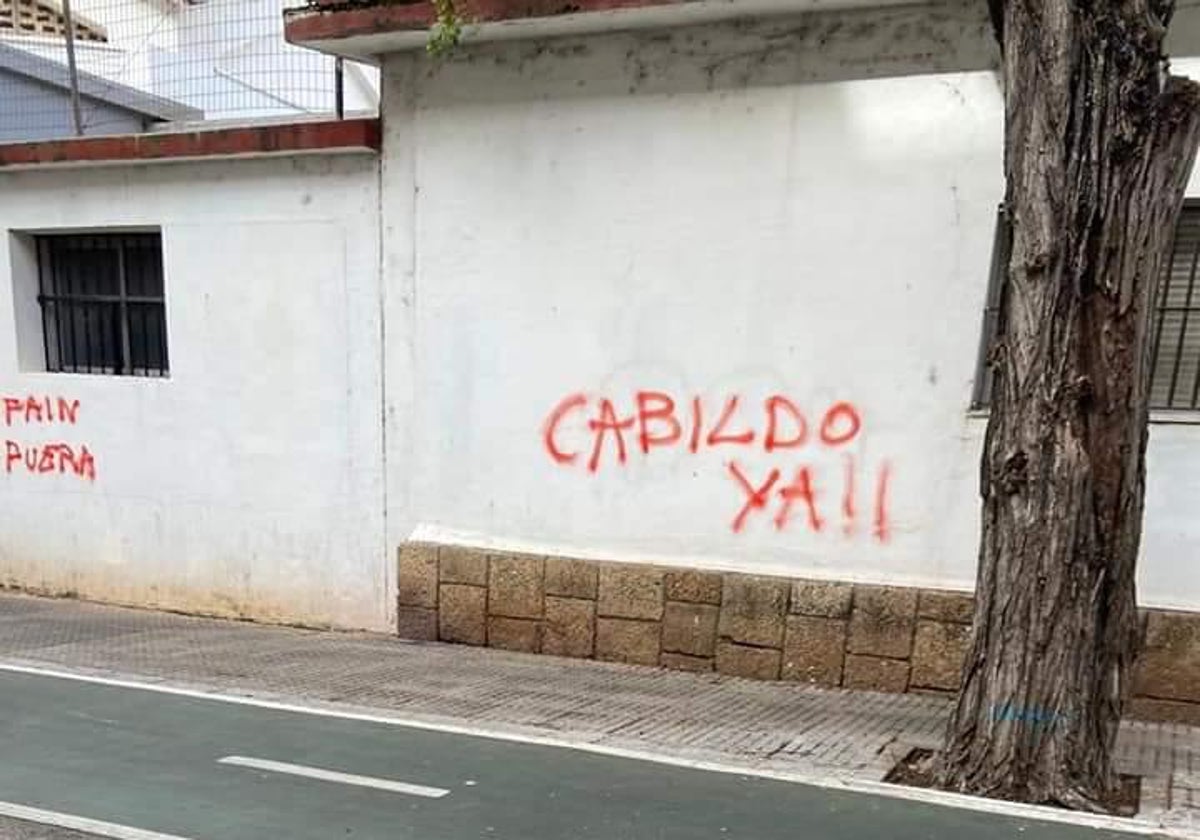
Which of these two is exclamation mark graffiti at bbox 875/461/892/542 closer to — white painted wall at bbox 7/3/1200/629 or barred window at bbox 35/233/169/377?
white painted wall at bbox 7/3/1200/629

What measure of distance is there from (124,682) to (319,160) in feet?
12.3

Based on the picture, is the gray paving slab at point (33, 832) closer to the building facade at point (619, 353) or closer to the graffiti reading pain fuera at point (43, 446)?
the building facade at point (619, 353)

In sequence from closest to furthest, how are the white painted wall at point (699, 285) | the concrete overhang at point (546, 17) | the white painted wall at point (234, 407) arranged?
the concrete overhang at point (546, 17)
the white painted wall at point (699, 285)
the white painted wall at point (234, 407)

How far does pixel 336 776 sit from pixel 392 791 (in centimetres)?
35

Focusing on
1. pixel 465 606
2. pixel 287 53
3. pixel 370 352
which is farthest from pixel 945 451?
pixel 287 53

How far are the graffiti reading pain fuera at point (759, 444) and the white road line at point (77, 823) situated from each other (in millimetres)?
3536

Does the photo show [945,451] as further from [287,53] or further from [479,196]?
[287,53]

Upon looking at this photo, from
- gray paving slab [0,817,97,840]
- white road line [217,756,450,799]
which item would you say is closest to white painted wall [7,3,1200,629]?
white road line [217,756,450,799]

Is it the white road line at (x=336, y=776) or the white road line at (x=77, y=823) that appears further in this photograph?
the white road line at (x=336, y=776)

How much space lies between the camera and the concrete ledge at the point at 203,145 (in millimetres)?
7199

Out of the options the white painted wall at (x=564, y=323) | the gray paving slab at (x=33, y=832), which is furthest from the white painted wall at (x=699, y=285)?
the gray paving slab at (x=33, y=832)

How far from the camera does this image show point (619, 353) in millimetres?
6652

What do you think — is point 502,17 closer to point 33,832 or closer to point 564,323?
point 564,323

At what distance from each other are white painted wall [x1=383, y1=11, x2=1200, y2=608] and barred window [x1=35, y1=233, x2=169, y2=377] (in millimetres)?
2458
